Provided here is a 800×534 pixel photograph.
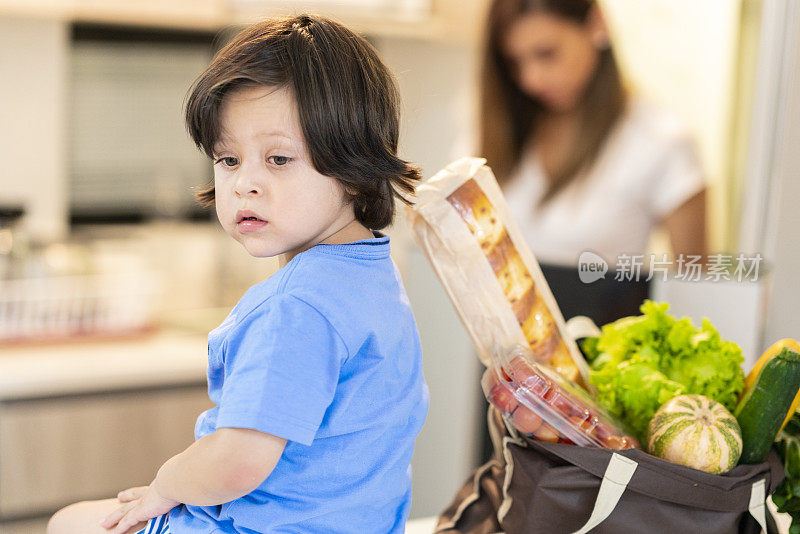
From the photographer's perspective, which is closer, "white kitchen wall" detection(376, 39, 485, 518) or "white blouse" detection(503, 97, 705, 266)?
"white kitchen wall" detection(376, 39, 485, 518)

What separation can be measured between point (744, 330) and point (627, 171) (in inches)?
35.8

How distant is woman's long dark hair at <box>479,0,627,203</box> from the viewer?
6.98 feet

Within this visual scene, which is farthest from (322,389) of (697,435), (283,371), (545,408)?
(697,435)

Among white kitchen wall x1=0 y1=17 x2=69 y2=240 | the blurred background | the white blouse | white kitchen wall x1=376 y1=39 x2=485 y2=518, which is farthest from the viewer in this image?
white kitchen wall x1=0 y1=17 x2=69 y2=240

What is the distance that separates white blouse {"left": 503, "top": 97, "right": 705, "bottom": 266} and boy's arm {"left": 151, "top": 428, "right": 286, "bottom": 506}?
4.84 ft

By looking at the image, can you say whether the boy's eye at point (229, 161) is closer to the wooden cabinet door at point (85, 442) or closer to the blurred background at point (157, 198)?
the blurred background at point (157, 198)

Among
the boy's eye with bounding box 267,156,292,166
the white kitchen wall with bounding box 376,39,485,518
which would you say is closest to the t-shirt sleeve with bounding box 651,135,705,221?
the white kitchen wall with bounding box 376,39,485,518

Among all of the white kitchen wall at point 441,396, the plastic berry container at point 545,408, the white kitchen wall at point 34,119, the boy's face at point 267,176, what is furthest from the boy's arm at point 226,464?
the white kitchen wall at point 34,119

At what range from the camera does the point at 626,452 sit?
3.00 ft

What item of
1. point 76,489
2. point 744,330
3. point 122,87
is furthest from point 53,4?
point 744,330

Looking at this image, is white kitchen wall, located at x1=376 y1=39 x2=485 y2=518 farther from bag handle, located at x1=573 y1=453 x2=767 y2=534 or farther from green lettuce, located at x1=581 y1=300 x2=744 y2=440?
bag handle, located at x1=573 y1=453 x2=767 y2=534

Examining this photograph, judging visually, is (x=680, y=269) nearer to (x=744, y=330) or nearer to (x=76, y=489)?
(x=744, y=330)

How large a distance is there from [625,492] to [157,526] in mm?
488

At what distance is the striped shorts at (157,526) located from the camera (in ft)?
2.71
